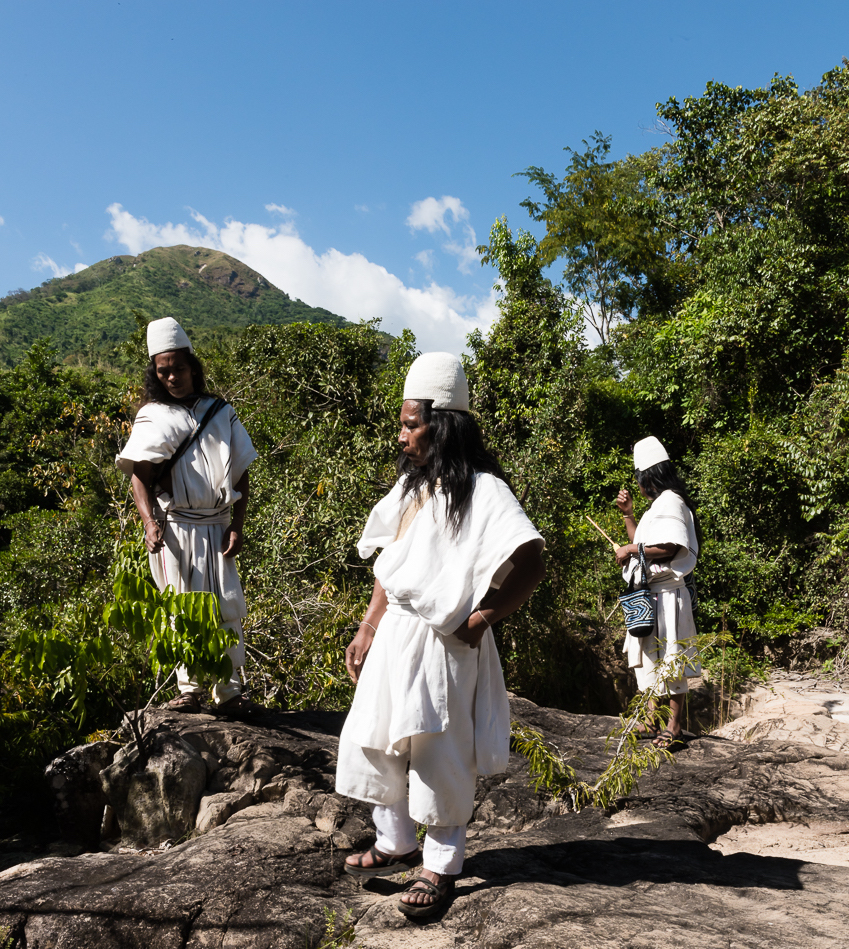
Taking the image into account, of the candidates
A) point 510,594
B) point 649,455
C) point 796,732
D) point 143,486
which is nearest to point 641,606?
point 649,455

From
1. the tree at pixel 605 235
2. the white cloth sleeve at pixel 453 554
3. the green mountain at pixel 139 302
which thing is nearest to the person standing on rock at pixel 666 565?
the white cloth sleeve at pixel 453 554

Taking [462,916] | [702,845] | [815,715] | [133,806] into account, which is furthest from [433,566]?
[815,715]

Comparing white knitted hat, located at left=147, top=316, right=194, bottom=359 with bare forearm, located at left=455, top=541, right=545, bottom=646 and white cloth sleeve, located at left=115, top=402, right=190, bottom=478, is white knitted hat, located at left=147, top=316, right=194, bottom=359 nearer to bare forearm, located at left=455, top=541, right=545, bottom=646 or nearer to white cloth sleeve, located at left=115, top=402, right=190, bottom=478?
white cloth sleeve, located at left=115, top=402, right=190, bottom=478

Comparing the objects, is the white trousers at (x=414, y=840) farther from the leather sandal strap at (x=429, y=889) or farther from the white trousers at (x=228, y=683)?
the white trousers at (x=228, y=683)

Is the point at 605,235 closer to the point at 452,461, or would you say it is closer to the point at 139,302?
the point at 452,461

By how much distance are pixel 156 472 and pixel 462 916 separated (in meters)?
2.52

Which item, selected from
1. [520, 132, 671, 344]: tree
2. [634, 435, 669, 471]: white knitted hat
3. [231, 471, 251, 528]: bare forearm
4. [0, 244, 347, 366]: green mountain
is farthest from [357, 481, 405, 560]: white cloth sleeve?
[0, 244, 347, 366]: green mountain

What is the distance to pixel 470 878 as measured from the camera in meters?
2.58

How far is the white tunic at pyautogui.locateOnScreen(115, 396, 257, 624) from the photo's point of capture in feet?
12.5

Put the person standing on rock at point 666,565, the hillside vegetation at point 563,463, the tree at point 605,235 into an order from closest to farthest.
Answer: the person standing on rock at point 666,565 < the hillside vegetation at point 563,463 < the tree at point 605,235

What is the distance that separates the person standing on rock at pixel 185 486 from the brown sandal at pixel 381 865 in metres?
1.46

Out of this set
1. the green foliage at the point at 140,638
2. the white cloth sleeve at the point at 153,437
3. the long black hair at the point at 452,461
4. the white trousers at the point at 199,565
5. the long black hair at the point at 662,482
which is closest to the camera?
the long black hair at the point at 452,461

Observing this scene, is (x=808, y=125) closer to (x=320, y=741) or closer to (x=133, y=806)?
(x=320, y=741)

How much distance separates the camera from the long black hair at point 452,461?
2.50 meters
